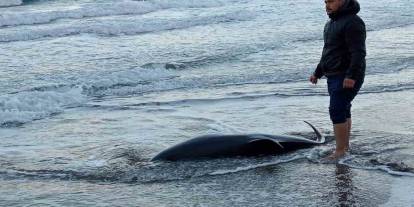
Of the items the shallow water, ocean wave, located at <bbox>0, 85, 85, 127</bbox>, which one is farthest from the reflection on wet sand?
ocean wave, located at <bbox>0, 85, 85, 127</bbox>

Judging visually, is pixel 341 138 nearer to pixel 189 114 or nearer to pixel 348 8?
pixel 348 8

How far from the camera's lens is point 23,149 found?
7.67m

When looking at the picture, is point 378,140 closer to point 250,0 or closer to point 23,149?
point 23,149

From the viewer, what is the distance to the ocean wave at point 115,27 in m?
20.7

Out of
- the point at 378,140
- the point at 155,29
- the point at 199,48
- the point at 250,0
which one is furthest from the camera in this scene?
the point at 250,0

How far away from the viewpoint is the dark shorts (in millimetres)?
6551

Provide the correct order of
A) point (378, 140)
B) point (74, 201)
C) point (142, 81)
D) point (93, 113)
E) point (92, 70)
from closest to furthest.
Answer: point (74, 201) < point (378, 140) < point (93, 113) < point (142, 81) < point (92, 70)

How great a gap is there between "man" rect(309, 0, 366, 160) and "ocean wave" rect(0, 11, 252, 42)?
14.7 meters

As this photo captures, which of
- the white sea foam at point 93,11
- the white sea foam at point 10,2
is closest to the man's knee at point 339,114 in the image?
the white sea foam at point 93,11

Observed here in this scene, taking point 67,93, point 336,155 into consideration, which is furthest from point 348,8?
point 67,93

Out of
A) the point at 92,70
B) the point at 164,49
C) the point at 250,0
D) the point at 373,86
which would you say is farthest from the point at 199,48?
the point at 250,0

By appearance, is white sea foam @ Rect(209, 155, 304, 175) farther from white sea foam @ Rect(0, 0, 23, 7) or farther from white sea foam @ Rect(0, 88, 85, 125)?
white sea foam @ Rect(0, 0, 23, 7)

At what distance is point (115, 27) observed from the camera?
22.0m

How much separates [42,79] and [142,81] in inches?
81.1
